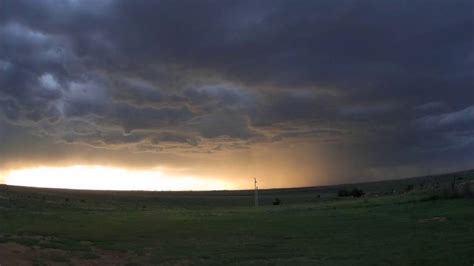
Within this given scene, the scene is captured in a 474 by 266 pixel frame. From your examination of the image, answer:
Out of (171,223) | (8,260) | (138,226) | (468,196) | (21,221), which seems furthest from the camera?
(468,196)

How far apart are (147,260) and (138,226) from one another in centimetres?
1929

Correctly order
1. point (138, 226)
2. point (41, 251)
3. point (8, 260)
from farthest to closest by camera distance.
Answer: point (138, 226) → point (41, 251) → point (8, 260)

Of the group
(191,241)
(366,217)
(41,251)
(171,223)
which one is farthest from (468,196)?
(41,251)

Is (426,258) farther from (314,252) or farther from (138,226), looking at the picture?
(138,226)

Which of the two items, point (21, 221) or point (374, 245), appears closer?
point (374, 245)

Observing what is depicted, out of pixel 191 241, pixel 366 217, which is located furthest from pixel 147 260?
Result: pixel 366 217

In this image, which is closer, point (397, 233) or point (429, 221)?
point (397, 233)

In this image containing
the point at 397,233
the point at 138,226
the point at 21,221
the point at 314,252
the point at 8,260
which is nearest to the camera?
the point at 8,260

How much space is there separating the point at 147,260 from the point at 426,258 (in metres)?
13.5

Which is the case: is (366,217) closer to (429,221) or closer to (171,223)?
(429,221)

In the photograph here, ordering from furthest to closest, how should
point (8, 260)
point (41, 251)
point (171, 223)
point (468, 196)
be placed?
point (468, 196) → point (171, 223) → point (41, 251) → point (8, 260)

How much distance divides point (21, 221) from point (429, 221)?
31.5 metres

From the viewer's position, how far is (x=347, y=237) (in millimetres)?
36281

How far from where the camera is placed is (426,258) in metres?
23.1
